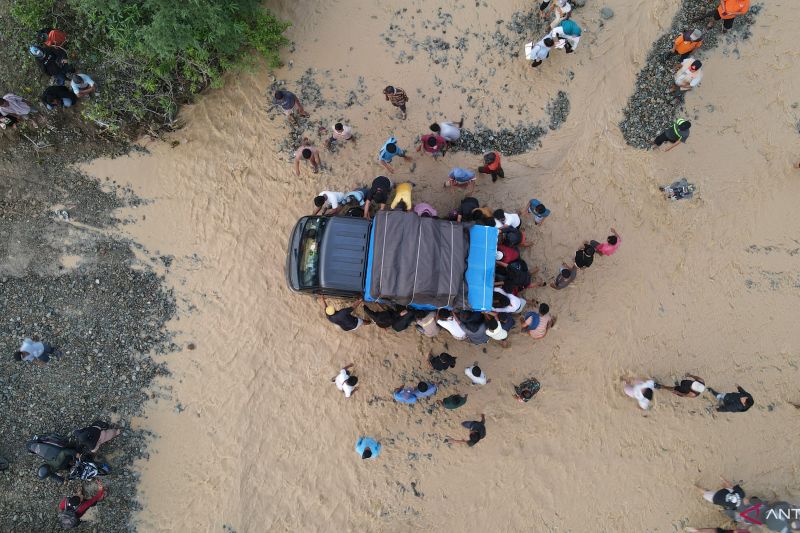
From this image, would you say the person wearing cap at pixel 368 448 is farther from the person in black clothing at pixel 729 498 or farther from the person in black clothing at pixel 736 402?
the person in black clothing at pixel 736 402

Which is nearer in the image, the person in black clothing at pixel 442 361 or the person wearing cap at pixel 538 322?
the person wearing cap at pixel 538 322

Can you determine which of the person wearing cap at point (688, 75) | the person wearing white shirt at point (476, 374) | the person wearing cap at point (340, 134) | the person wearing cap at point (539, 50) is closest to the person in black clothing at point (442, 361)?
the person wearing white shirt at point (476, 374)

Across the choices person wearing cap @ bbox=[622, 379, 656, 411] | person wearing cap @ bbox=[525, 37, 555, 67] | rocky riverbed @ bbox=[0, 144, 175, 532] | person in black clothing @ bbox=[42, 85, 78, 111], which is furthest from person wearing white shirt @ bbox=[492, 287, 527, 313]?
person in black clothing @ bbox=[42, 85, 78, 111]

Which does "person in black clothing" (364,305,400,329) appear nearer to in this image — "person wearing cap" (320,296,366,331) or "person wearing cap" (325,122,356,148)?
"person wearing cap" (320,296,366,331)

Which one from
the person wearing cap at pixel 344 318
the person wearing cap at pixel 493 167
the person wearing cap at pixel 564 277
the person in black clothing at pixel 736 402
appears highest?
the person wearing cap at pixel 493 167

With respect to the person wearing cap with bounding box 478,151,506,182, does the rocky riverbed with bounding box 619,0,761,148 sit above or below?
above
